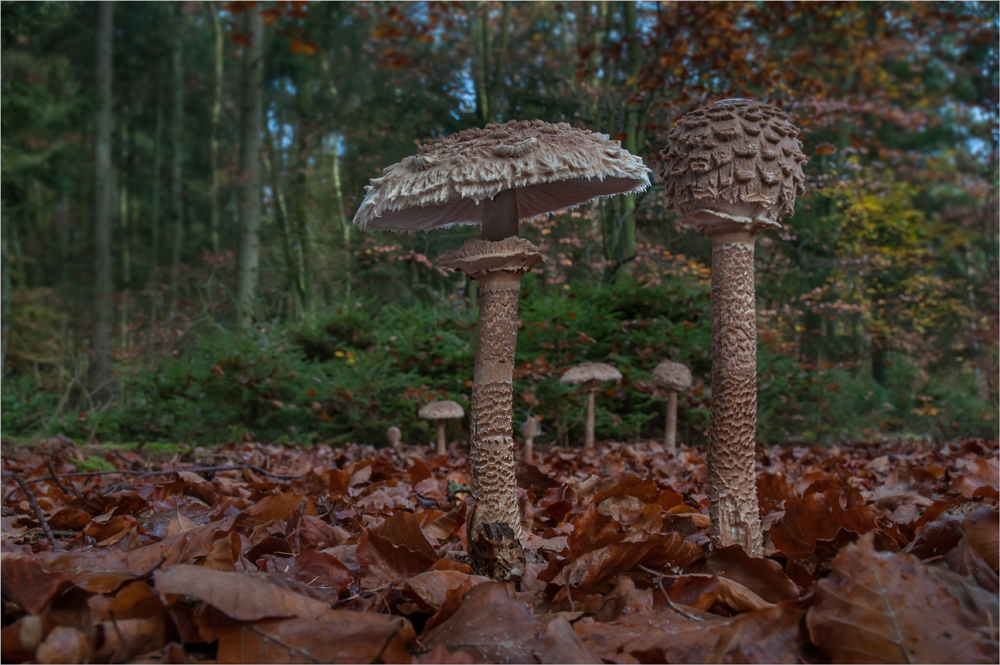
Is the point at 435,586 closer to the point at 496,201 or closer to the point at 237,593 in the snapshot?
the point at 237,593

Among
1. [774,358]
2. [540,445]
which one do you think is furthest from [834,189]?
[540,445]

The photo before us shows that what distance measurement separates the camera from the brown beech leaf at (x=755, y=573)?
4.77 ft

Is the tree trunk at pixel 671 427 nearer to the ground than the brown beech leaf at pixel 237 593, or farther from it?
nearer to the ground

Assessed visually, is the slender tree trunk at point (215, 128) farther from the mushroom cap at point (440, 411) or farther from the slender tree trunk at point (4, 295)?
the mushroom cap at point (440, 411)

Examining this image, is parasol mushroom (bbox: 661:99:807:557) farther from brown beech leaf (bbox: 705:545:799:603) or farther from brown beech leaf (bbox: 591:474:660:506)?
brown beech leaf (bbox: 591:474:660:506)

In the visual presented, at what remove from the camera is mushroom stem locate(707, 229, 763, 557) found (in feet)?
5.91

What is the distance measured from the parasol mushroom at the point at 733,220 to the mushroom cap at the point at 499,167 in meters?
0.20

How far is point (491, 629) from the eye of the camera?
126 centimetres

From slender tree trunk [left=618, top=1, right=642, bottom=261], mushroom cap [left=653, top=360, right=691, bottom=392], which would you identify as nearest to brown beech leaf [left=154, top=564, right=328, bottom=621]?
mushroom cap [left=653, top=360, right=691, bottom=392]

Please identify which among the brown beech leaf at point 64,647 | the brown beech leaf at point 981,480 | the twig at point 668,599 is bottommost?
the brown beech leaf at point 981,480

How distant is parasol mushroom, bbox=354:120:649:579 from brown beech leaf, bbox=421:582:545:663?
388mm

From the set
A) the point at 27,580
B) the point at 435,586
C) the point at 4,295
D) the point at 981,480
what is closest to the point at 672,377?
the point at 981,480

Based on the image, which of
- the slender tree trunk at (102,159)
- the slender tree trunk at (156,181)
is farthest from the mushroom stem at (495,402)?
the slender tree trunk at (156,181)

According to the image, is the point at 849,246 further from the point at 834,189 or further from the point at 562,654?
the point at 562,654
